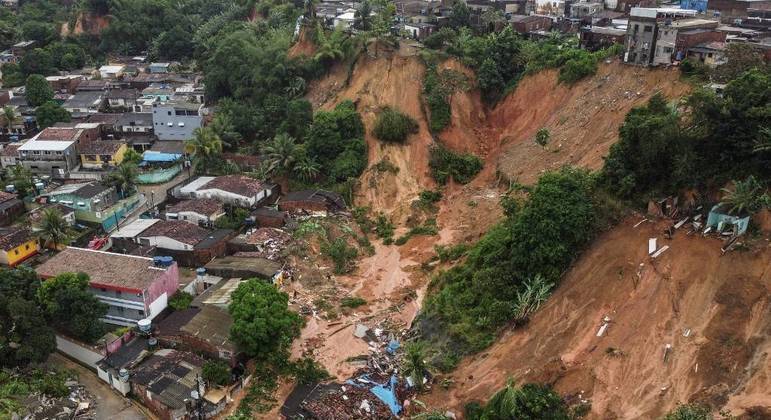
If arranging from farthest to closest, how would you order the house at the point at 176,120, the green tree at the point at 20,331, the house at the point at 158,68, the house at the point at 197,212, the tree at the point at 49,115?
the house at the point at 158,68 → the tree at the point at 49,115 → the house at the point at 176,120 → the house at the point at 197,212 → the green tree at the point at 20,331

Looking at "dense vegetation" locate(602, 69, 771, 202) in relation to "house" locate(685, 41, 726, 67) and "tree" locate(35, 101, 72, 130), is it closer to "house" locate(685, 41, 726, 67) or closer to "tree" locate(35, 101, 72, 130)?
"house" locate(685, 41, 726, 67)

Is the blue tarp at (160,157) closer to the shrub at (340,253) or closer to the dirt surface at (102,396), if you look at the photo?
the shrub at (340,253)

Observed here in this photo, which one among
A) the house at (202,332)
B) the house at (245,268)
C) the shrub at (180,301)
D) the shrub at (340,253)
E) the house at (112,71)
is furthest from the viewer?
the house at (112,71)

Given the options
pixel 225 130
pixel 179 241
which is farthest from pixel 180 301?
pixel 225 130

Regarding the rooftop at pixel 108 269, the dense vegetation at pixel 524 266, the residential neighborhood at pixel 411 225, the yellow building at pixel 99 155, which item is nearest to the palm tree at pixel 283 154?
the residential neighborhood at pixel 411 225

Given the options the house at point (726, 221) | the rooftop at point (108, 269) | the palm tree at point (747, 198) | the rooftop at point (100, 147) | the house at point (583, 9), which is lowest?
the rooftop at point (108, 269)

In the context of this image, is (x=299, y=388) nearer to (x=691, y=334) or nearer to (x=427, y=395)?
(x=427, y=395)

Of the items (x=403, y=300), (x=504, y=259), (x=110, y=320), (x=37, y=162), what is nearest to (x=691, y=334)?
(x=504, y=259)
